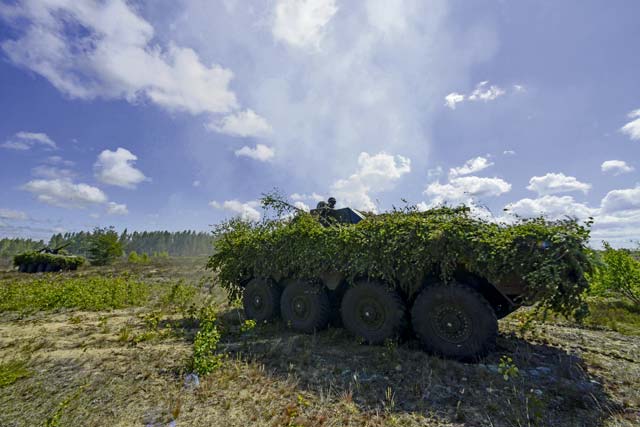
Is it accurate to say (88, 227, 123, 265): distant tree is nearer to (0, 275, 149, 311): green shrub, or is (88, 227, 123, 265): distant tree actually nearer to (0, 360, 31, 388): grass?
(0, 275, 149, 311): green shrub

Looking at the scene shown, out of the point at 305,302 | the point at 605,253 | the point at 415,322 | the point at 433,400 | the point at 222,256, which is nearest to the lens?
the point at 433,400

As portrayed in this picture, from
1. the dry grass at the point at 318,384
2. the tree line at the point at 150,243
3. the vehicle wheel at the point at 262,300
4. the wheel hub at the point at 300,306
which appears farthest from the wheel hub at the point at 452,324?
the tree line at the point at 150,243

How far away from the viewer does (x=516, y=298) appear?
13.9ft

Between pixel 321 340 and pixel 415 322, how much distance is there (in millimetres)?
1808

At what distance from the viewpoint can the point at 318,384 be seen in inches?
146

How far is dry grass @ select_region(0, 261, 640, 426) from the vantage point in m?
2.99

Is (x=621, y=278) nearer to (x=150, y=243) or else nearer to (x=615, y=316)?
(x=615, y=316)

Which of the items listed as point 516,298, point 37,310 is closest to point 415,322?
point 516,298

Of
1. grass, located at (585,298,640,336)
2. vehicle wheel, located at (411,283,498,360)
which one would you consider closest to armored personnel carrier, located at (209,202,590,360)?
vehicle wheel, located at (411,283,498,360)

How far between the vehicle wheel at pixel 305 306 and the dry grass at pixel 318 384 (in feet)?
1.39

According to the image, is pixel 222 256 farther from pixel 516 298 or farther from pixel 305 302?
pixel 516 298

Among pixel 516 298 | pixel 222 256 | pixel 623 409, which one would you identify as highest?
pixel 222 256

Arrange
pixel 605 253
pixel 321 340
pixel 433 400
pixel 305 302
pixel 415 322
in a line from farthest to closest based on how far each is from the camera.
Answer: pixel 605 253 < pixel 305 302 < pixel 321 340 < pixel 415 322 < pixel 433 400

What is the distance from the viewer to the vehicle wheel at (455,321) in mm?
4184
